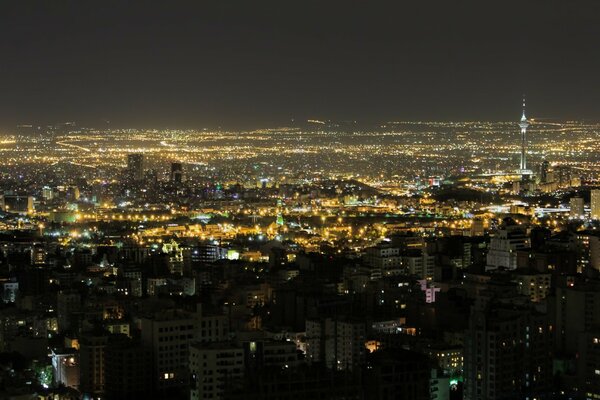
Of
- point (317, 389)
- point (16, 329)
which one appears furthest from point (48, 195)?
point (317, 389)

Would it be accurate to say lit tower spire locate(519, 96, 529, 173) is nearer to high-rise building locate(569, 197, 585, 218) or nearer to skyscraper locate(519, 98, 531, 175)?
skyscraper locate(519, 98, 531, 175)

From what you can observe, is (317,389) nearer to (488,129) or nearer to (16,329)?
(16,329)

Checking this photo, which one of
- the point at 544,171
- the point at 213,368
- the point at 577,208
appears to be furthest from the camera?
the point at 544,171

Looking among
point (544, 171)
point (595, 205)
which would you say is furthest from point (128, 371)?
point (544, 171)

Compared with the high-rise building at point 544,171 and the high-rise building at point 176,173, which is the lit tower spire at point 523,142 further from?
the high-rise building at point 176,173

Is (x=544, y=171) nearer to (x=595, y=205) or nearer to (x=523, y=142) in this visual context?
(x=523, y=142)

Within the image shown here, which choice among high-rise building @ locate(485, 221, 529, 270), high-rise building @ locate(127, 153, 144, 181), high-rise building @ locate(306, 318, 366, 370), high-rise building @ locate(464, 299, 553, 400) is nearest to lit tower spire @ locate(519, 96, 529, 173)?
high-rise building @ locate(127, 153, 144, 181)
